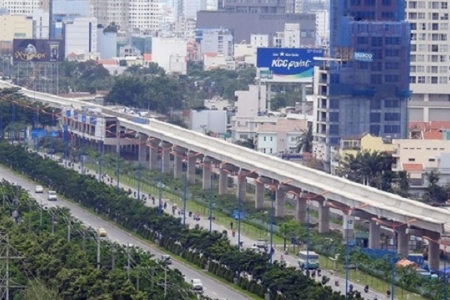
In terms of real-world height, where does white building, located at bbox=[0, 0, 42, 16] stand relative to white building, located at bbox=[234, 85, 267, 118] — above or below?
above

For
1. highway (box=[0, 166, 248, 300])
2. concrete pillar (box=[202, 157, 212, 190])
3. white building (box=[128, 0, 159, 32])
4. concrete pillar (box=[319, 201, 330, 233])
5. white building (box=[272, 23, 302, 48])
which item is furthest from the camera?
white building (box=[128, 0, 159, 32])

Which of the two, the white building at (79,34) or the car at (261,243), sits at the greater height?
Result: the white building at (79,34)

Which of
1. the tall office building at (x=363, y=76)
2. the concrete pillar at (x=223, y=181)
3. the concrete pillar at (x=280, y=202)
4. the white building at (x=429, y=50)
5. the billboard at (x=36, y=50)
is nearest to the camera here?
the concrete pillar at (x=280, y=202)

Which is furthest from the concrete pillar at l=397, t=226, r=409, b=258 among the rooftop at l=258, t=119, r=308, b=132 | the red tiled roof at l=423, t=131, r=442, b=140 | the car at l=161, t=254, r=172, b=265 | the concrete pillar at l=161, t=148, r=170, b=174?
the rooftop at l=258, t=119, r=308, b=132

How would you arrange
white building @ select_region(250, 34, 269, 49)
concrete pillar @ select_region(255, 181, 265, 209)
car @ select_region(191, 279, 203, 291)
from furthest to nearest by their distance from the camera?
1. white building @ select_region(250, 34, 269, 49)
2. concrete pillar @ select_region(255, 181, 265, 209)
3. car @ select_region(191, 279, 203, 291)

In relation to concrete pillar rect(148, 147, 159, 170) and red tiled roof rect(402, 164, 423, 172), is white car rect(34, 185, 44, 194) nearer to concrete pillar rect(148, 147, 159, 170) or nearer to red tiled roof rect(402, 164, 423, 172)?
concrete pillar rect(148, 147, 159, 170)

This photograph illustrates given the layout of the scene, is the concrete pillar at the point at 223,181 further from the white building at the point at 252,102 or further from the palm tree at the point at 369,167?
the white building at the point at 252,102

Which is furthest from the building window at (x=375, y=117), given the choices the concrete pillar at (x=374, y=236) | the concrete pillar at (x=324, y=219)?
the concrete pillar at (x=374, y=236)
